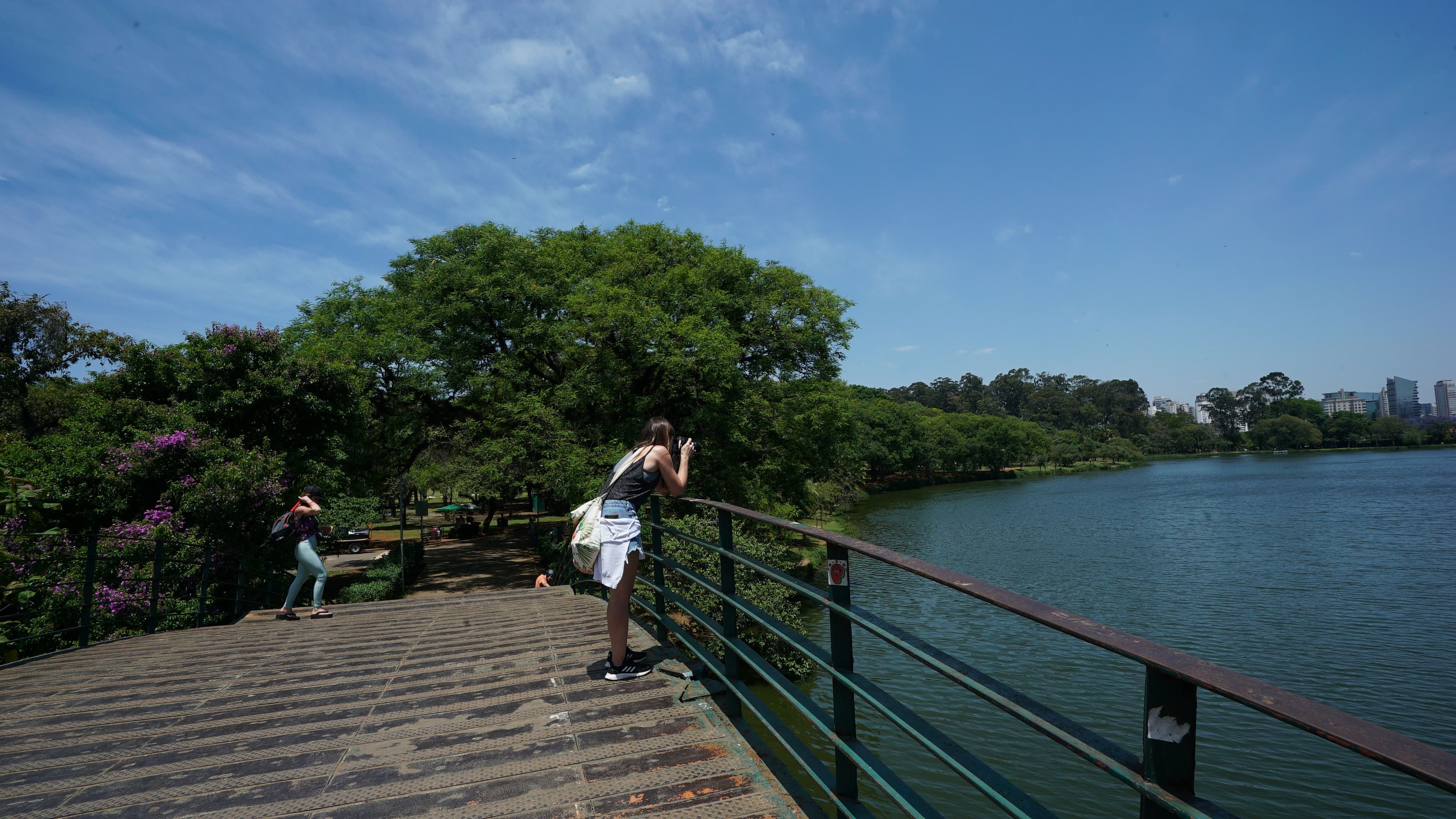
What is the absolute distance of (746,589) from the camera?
13.3m

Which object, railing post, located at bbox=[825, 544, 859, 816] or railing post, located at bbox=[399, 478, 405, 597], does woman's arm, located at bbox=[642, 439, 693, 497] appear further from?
railing post, located at bbox=[399, 478, 405, 597]

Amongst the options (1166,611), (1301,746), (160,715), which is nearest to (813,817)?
(160,715)

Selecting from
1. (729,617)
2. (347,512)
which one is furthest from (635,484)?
(347,512)

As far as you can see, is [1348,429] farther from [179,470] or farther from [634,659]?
[179,470]

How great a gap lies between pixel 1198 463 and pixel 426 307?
10086 cm

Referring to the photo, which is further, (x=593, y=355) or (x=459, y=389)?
(x=459, y=389)

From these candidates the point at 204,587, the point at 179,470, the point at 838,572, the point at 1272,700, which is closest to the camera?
the point at 1272,700

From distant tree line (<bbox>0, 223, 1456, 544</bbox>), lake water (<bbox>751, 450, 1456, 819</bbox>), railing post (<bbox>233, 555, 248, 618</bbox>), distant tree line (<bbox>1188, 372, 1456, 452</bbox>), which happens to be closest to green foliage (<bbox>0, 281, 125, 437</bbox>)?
distant tree line (<bbox>0, 223, 1456, 544</bbox>)

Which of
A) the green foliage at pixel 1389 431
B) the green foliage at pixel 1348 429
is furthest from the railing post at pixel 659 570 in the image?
the green foliage at pixel 1389 431

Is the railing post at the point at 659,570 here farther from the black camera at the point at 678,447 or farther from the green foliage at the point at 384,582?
the green foliage at the point at 384,582

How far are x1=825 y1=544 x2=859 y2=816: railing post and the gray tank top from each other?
1608 millimetres

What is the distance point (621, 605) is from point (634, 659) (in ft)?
1.50

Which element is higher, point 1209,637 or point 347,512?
point 347,512

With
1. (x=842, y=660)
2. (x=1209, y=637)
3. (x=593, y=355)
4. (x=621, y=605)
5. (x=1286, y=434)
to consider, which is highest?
(x=593, y=355)
